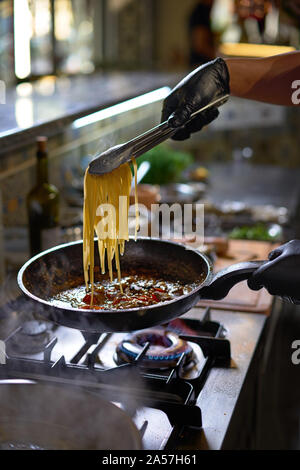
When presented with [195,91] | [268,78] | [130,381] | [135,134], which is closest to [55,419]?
[130,381]

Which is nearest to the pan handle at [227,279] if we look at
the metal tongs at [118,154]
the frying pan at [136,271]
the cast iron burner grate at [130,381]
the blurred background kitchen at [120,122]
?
the frying pan at [136,271]

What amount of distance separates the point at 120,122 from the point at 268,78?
2039mm

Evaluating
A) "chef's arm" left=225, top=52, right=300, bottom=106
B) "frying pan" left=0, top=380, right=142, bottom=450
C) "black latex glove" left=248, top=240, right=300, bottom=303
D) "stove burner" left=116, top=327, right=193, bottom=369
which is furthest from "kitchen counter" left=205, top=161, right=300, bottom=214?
"frying pan" left=0, top=380, right=142, bottom=450

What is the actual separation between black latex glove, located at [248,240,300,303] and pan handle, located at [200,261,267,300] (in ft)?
0.15

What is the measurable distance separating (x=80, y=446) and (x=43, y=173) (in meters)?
1.16

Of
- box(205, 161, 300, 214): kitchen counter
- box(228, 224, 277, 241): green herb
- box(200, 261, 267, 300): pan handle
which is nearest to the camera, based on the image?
box(200, 261, 267, 300): pan handle

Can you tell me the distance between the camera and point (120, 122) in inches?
147

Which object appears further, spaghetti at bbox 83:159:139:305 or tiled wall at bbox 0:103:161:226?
tiled wall at bbox 0:103:161:226

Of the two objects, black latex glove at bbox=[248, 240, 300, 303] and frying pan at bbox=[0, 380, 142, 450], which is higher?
black latex glove at bbox=[248, 240, 300, 303]

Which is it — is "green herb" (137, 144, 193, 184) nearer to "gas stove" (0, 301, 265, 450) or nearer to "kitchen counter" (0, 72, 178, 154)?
"kitchen counter" (0, 72, 178, 154)

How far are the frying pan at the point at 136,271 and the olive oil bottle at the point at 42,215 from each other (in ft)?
1.26

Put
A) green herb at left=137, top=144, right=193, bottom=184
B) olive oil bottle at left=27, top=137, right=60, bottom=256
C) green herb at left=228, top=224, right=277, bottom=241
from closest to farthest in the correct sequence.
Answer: olive oil bottle at left=27, top=137, right=60, bottom=256 < green herb at left=228, top=224, right=277, bottom=241 < green herb at left=137, top=144, right=193, bottom=184

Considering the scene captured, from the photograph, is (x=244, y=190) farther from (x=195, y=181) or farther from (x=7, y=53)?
(x=7, y=53)

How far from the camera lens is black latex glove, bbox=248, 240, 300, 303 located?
1.27 metres
